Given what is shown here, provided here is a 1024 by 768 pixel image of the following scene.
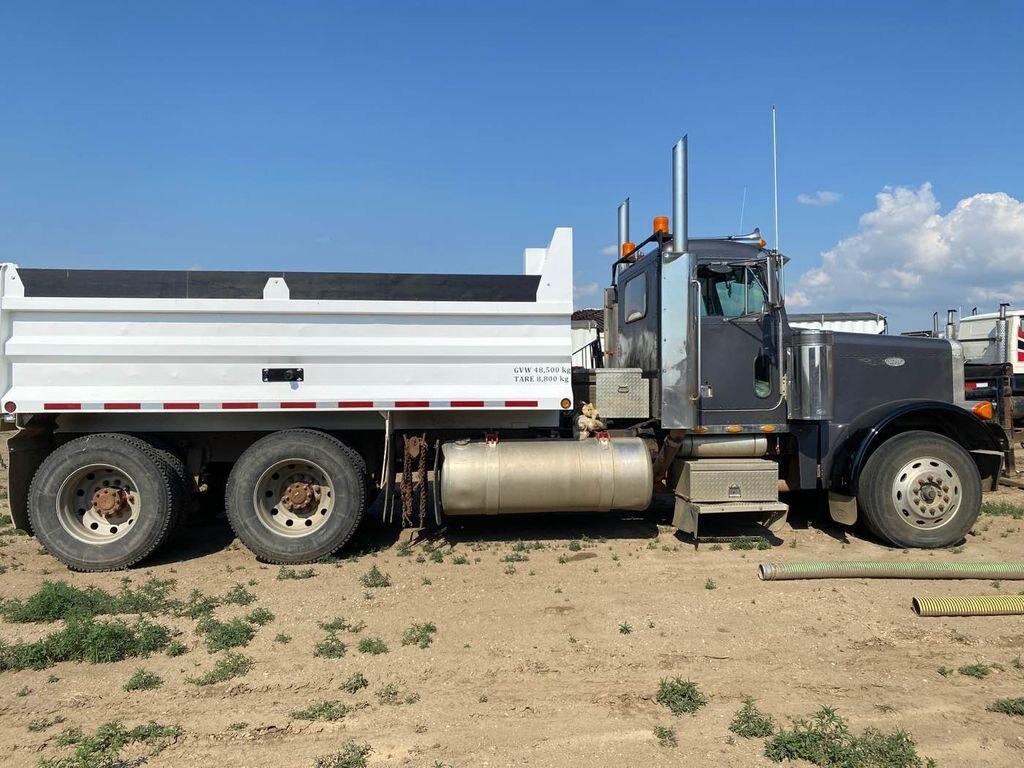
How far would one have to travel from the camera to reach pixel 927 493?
21.6 feet

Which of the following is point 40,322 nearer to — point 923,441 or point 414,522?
point 414,522

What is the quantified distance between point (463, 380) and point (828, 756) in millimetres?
4244

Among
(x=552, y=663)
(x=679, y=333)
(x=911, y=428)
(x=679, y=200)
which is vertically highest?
(x=679, y=200)

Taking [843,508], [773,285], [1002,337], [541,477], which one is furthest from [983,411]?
[1002,337]

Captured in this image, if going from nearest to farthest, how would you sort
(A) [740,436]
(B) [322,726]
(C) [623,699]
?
(B) [322,726]
(C) [623,699]
(A) [740,436]

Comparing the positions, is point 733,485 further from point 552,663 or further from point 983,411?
point 552,663

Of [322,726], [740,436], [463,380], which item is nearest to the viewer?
[322,726]

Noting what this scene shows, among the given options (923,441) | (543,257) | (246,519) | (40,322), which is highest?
(543,257)

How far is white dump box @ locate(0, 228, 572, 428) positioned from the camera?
6152 millimetres

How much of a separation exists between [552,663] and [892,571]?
127 inches

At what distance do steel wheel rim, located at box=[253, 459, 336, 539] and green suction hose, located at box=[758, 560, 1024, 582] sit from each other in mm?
3938

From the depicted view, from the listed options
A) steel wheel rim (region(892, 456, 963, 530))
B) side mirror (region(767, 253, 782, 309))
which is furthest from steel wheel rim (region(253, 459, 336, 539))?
steel wheel rim (region(892, 456, 963, 530))

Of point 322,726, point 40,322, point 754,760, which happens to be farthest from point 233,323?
point 754,760

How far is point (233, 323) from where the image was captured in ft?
20.7
